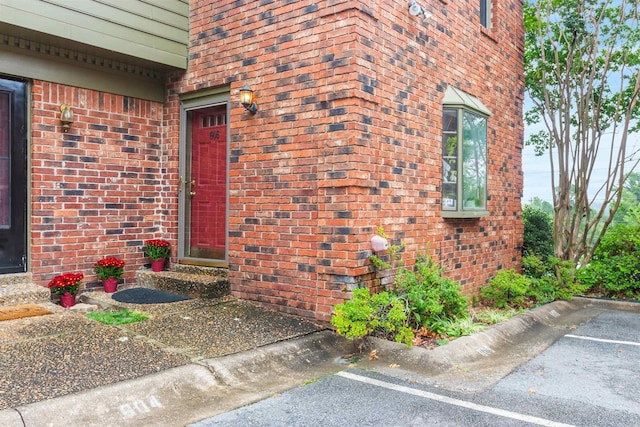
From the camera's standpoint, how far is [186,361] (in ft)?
12.4

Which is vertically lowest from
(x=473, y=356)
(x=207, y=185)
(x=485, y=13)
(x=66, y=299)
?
(x=473, y=356)

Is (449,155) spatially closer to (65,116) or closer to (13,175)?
(65,116)

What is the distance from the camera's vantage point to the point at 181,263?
6.71m

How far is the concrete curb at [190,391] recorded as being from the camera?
2.93 m

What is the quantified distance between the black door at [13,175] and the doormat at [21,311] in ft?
2.01

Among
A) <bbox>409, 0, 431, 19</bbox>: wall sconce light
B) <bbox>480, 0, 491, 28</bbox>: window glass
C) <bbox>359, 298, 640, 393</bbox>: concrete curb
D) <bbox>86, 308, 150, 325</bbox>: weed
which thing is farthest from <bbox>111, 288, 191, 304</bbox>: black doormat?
<bbox>480, 0, 491, 28</bbox>: window glass

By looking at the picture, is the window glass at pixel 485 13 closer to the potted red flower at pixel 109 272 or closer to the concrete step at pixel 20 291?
the potted red flower at pixel 109 272

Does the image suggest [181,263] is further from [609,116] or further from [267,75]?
[609,116]

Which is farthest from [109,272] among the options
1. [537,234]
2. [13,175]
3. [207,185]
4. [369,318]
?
[537,234]

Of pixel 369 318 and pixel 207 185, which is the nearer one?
pixel 369 318

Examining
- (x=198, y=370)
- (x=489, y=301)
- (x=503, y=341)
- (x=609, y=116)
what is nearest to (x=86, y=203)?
(x=198, y=370)

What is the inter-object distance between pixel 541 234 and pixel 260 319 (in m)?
6.85

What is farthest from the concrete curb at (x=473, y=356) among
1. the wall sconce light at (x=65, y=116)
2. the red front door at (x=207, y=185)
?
the wall sconce light at (x=65, y=116)

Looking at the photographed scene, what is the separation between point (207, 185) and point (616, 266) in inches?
260
